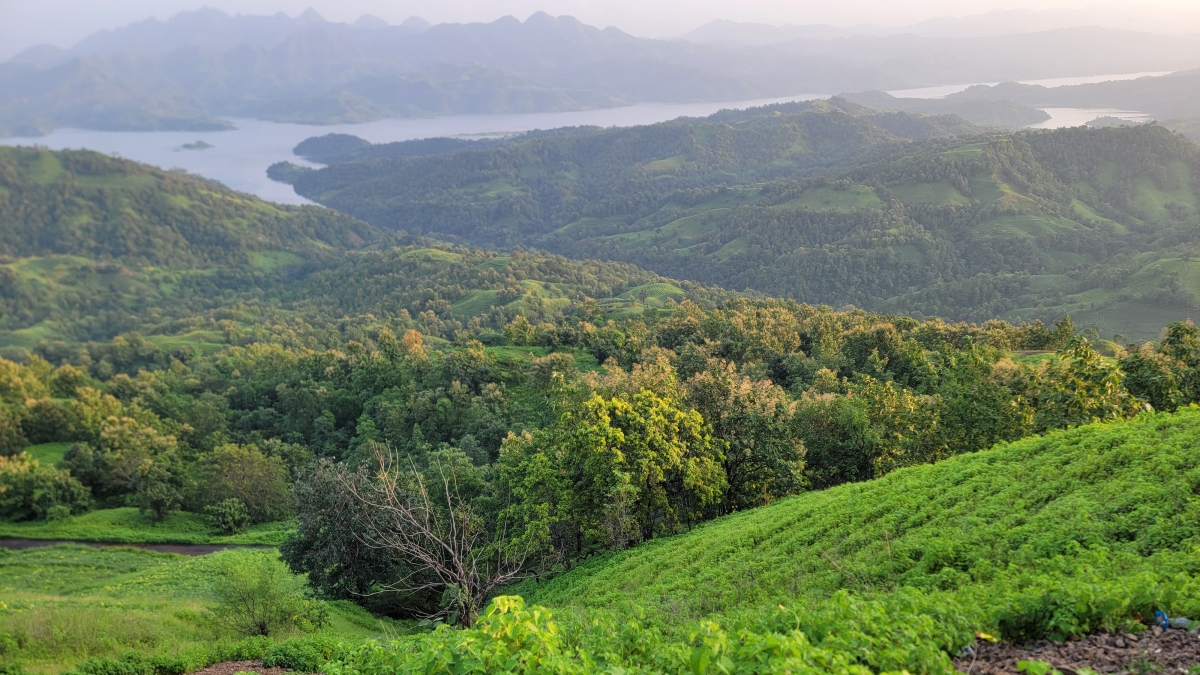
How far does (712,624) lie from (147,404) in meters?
92.8

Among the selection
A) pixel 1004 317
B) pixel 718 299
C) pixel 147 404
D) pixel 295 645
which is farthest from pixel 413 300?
pixel 295 645

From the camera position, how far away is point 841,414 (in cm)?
3231

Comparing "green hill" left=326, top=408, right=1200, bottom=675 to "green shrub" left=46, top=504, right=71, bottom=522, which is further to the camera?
"green shrub" left=46, top=504, right=71, bottom=522

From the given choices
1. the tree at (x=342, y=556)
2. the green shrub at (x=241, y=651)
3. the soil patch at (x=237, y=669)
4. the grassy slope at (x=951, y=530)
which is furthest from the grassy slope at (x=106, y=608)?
the grassy slope at (x=951, y=530)

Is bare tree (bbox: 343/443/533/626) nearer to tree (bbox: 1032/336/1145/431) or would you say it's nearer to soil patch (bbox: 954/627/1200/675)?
soil patch (bbox: 954/627/1200/675)

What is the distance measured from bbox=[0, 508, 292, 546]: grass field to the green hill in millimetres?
35184

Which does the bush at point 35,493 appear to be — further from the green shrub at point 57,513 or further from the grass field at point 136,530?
the grass field at point 136,530

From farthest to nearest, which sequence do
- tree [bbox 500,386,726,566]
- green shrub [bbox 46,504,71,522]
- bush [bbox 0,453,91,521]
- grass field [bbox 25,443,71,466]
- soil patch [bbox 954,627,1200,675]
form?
grass field [bbox 25,443,71,466] → bush [bbox 0,453,91,521] → green shrub [bbox 46,504,71,522] → tree [bbox 500,386,726,566] → soil patch [bbox 954,627,1200,675]

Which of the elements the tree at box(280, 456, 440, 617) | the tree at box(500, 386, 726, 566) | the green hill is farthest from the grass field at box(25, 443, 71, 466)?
the green hill

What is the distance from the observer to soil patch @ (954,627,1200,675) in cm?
871

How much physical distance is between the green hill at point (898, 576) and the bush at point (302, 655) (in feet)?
14.5

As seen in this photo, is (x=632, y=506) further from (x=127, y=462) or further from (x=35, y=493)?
(x=127, y=462)

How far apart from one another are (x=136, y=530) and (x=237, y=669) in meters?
43.8

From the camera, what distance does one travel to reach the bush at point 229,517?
50125 millimetres
